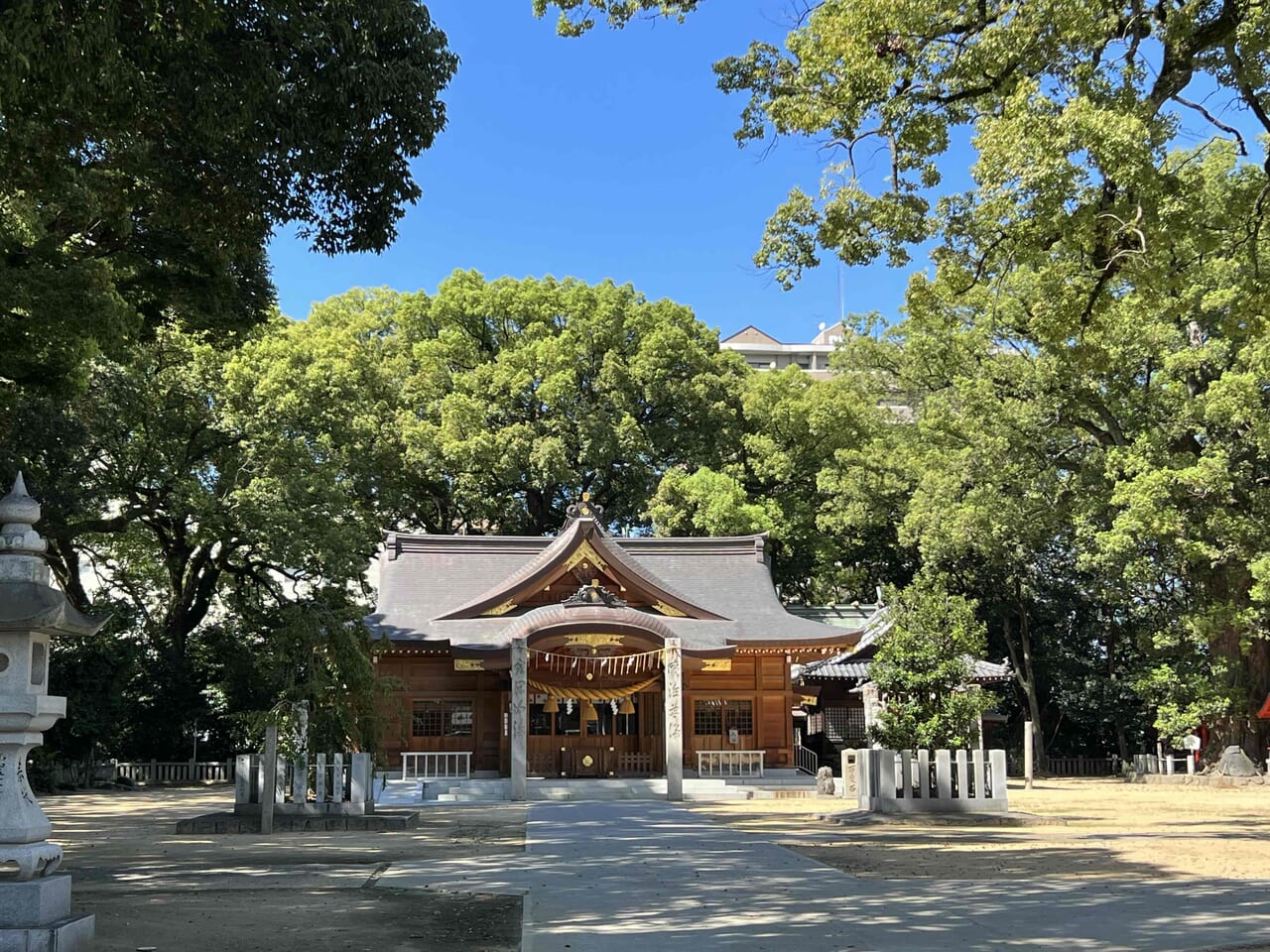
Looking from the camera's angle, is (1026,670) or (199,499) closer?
(199,499)

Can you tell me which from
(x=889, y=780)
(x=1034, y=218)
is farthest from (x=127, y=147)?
(x=889, y=780)

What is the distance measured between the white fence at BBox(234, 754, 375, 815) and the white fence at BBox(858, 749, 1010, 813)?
7.05m

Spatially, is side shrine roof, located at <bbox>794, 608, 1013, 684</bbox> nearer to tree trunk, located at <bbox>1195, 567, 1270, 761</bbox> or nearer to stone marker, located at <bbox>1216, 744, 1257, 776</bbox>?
stone marker, located at <bbox>1216, 744, 1257, 776</bbox>

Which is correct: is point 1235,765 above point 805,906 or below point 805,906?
below

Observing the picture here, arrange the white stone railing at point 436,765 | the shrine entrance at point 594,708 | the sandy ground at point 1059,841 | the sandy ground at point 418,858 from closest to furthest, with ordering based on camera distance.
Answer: the sandy ground at point 418,858, the sandy ground at point 1059,841, the shrine entrance at point 594,708, the white stone railing at point 436,765

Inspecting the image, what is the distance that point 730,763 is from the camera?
80.4 feet

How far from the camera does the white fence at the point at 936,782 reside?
1503 cm

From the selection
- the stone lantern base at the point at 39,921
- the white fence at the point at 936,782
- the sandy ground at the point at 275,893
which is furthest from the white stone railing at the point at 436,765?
the stone lantern base at the point at 39,921

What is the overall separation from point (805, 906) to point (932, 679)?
831 cm

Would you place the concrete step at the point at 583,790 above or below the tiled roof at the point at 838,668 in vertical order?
below

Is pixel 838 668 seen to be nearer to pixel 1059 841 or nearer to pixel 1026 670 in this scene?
pixel 1026 670

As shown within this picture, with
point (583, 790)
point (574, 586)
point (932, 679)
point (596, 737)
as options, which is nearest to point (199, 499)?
point (574, 586)

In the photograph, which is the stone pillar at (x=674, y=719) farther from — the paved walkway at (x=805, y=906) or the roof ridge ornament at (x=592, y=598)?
the paved walkway at (x=805, y=906)

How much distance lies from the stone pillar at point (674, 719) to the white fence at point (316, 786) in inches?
291
